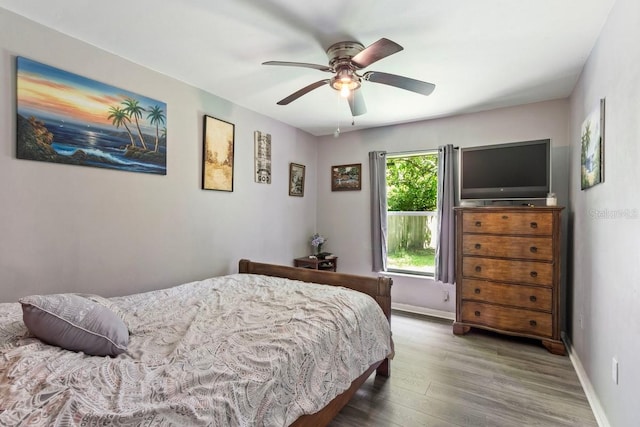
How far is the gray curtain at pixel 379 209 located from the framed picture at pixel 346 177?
275 mm

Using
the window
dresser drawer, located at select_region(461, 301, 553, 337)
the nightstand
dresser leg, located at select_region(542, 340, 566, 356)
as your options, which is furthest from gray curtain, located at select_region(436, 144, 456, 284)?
the nightstand

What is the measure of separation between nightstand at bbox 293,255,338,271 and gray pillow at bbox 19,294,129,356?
9.42 ft

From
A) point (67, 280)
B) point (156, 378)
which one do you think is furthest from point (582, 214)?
point (67, 280)

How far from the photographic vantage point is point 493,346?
9.58 ft

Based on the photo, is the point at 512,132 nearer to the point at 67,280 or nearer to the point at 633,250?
the point at 633,250

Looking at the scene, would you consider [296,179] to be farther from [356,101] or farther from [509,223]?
[509,223]

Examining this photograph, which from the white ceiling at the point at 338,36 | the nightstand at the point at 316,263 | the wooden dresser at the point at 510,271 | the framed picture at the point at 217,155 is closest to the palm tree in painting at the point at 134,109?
the white ceiling at the point at 338,36

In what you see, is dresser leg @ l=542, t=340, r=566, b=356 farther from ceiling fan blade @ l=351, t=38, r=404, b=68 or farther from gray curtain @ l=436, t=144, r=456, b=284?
ceiling fan blade @ l=351, t=38, r=404, b=68

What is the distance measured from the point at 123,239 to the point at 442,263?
336cm

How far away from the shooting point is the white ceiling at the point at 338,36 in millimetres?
1767

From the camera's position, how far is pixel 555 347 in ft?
9.02

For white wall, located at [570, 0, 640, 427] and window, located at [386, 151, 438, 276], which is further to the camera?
window, located at [386, 151, 438, 276]

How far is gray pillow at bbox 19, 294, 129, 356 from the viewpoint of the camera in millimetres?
1252

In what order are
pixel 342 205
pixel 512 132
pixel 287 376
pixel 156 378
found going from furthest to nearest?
pixel 342 205, pixel 512 132, pixel 287 376, pixel 156 378
